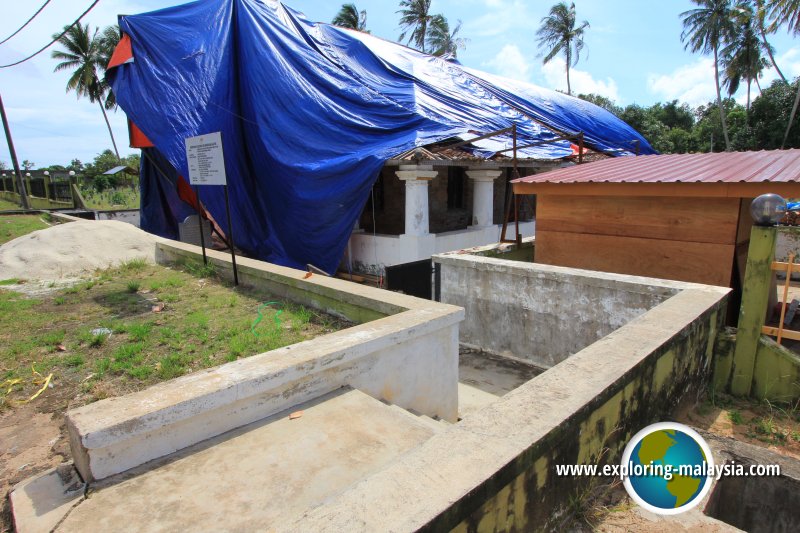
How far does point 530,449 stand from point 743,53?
136 feet

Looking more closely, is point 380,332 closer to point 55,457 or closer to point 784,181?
point 55,457

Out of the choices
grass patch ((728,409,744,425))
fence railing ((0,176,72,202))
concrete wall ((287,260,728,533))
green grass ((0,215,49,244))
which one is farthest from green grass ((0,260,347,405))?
fence railing ((0,176,72,202))

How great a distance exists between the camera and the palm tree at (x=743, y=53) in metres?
31.0

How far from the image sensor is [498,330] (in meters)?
5.79

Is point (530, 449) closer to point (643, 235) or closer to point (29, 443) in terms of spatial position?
point (29, 443)

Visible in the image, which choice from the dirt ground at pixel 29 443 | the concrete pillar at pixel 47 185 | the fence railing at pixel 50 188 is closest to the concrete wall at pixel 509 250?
the dirt ground at pixel 29 443

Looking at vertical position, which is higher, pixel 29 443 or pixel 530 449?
pixel 530 449

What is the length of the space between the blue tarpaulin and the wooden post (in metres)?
6.75

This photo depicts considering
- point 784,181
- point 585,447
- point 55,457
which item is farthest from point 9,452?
point 784,181

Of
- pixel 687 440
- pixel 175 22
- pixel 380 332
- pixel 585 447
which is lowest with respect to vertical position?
pixel 687 440

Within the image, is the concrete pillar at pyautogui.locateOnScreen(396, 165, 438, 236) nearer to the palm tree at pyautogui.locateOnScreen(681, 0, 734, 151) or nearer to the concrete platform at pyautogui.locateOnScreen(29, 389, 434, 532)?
the concrete platform at pyautogui.locateOnScreen(29, 389, 434, 532)

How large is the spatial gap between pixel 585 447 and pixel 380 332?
157cm

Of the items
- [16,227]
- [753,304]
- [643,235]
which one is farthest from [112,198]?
[753,304]

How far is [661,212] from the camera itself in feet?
18.8
